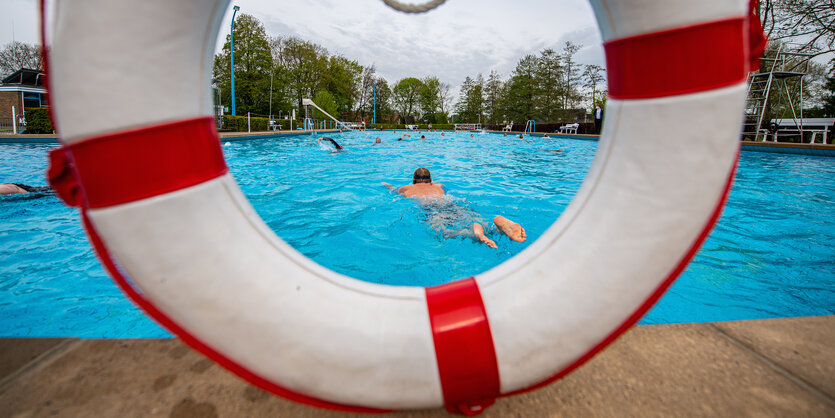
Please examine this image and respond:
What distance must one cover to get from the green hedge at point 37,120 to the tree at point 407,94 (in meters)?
44.8

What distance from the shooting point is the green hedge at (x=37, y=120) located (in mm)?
13391

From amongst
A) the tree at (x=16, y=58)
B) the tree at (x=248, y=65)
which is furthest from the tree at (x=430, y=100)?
the tree at (x=16, y=58)

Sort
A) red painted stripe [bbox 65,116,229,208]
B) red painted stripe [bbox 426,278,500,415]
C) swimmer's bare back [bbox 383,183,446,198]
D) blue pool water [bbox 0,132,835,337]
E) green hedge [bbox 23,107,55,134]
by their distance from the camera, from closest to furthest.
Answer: red painted stripe [bbox 65,116,229,208]
red painted stripe [bbox 426,278,500,415]
blue pool water [bbox 0,132,835,337]
swimmer's bare back [bbox 383,183,446,198]
green hedge [bbox 23,107,55,134]

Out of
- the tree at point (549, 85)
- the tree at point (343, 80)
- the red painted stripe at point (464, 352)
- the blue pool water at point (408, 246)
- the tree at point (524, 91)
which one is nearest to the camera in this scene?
the red painted stripe at point (464, 352)

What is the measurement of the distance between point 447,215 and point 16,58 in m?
41.9

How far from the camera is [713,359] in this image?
1.29 meters

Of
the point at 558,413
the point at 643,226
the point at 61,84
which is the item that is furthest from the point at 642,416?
the point at 61,84

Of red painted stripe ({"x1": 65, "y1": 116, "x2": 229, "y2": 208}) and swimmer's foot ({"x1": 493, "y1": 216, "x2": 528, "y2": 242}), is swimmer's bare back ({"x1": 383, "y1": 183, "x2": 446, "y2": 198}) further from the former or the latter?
red painted stripe ({"x1": 65, "y1": 116, "x2": 229, "y2": 208})

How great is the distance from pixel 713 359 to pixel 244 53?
37368 millimetres

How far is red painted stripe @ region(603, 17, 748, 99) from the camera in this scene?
740 mm

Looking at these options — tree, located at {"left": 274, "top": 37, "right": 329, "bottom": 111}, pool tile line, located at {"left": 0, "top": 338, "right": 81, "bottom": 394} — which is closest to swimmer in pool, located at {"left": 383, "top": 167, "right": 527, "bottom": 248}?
pool tile line, located at {"left": 0, "top": 338, "right": 81, "bottom": 394}

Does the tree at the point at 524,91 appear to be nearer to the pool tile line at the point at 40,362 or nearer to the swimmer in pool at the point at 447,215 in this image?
the swimmer in pool at the point at 447,215

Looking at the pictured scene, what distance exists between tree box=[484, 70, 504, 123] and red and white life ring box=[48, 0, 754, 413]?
47149 millimetres

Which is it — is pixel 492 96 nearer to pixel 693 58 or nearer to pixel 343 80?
pixel 343 80
